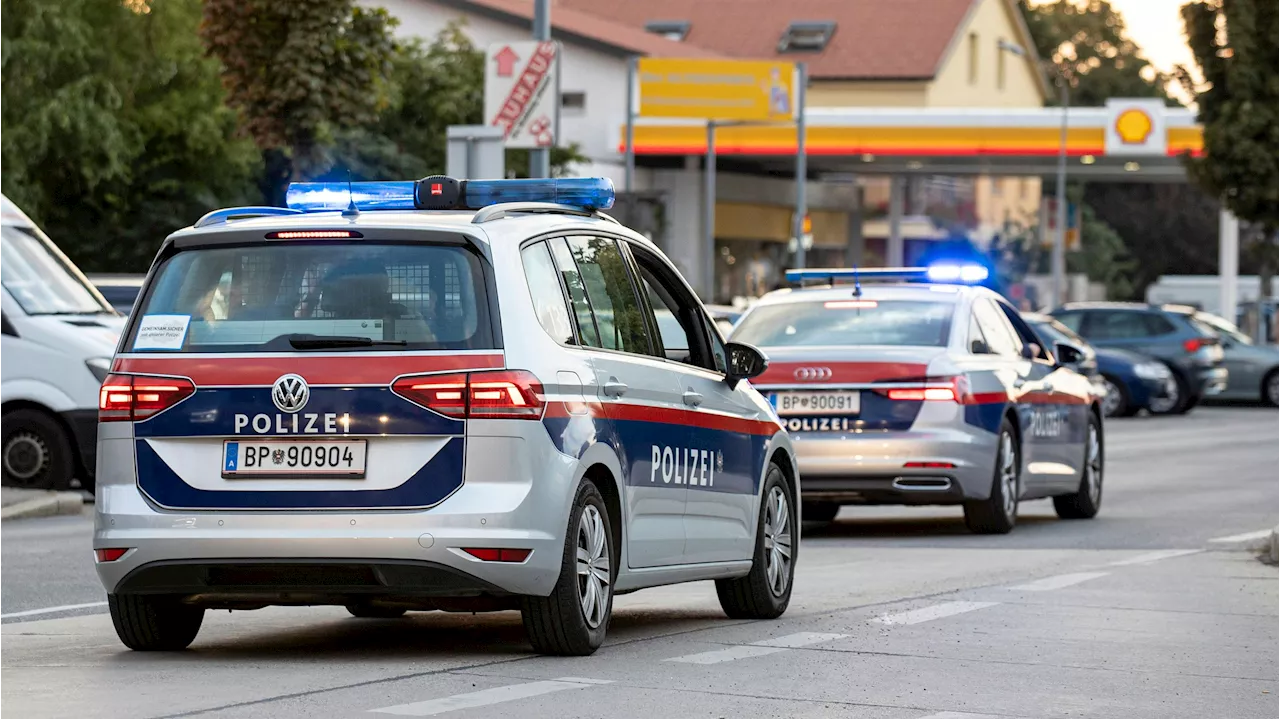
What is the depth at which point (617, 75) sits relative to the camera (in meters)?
68.2

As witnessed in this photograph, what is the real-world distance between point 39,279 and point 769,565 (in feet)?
31.6

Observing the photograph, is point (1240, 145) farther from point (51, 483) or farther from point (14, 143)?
point (51, 483)

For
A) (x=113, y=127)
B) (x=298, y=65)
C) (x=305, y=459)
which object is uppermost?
(x=113, y=127)

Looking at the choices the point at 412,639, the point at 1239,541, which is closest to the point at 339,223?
the point at 412,639

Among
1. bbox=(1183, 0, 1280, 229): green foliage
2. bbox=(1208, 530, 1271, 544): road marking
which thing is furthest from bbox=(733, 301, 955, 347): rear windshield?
bbox=(1183, 0, 1280, 229): green foliage

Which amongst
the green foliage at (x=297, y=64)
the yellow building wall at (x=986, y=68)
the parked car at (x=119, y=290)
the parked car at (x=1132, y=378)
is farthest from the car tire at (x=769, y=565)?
the yellow building wall at (x=986, y=68)

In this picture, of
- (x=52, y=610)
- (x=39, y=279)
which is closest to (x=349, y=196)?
(x=52, y=610)

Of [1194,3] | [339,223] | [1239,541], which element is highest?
[1194,3]

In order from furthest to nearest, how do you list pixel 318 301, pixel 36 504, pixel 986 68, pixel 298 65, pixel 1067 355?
pixel 986 68 → pixel 298 65 → pixel 1067 355 → pixel 36 504 → pixel 318 301

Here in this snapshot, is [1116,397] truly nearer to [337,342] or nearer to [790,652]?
[790,652]

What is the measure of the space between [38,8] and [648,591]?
27.5m

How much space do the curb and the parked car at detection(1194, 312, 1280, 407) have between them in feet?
91.9

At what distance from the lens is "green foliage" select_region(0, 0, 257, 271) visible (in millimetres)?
38219

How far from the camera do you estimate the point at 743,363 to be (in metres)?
10.5
